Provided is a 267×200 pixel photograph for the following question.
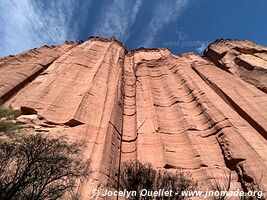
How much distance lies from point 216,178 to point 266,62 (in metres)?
20.3

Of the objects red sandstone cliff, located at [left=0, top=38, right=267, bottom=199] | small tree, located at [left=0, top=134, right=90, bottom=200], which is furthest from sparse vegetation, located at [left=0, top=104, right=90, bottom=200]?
red sandstone cliff, located at [left=0, top=38, right=267, bottom=199]

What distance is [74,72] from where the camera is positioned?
28578 millimetres

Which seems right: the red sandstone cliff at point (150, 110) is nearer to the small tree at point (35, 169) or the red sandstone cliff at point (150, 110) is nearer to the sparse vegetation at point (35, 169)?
the sparse vegetation at point (35, 169)

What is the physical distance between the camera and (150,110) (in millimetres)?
25078

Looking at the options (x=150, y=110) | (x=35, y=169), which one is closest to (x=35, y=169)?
(x=35, y=169)

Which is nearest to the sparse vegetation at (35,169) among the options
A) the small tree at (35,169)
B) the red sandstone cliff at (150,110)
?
the small tree at (35,169)

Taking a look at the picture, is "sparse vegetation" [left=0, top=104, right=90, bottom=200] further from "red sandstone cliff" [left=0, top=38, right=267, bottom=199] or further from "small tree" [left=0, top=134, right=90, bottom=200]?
"red sandstone cliff" [left=0, top=38, right=267, bottom=199]

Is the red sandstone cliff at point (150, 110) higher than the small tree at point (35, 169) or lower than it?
higher

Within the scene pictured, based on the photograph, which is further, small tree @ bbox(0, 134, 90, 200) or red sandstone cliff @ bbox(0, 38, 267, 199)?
red sandstone cliff @ bbox(0, 38, 267, 199)

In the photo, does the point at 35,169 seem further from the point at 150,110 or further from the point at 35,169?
the point at 150,110

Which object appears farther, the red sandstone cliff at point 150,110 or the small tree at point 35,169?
the red sandstone cliff at point 150,110

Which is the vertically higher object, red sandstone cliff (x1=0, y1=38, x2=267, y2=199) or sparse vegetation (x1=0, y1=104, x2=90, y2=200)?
red sandstone cliff (x1=0, y1=38, x2=267, y2=199)

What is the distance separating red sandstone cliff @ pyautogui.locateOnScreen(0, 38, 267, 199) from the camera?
1795 cm

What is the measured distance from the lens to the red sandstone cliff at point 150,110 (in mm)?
17953
